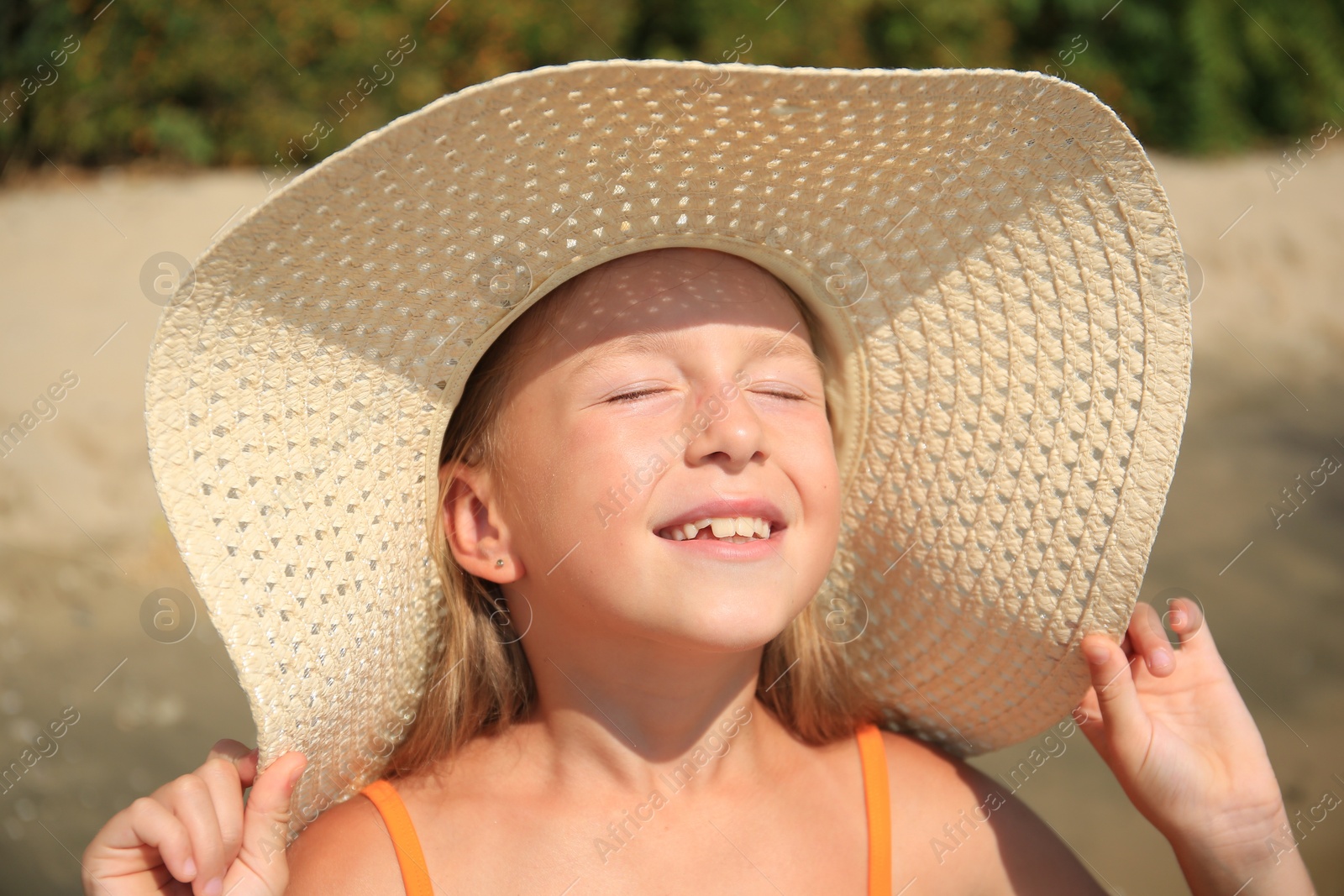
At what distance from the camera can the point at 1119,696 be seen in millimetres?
1618

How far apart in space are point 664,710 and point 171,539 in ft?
11.4

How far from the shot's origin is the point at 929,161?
4.69 ft

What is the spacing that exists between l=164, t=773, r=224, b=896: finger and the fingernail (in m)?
1.24

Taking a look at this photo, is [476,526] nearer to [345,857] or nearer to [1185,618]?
[345,857]

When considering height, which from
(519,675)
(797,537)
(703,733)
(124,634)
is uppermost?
(797,537)

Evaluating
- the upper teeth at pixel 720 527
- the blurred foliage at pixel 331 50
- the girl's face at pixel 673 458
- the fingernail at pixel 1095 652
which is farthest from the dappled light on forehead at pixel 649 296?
the blurred foliage at pixel 331 50

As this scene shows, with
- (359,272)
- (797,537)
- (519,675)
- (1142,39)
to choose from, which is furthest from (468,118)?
(1142,39)

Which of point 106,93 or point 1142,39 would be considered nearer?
point 106,93

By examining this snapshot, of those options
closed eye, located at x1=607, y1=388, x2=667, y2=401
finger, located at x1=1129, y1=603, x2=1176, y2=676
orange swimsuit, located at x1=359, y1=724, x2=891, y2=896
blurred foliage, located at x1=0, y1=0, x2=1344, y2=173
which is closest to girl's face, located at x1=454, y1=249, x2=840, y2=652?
closed eye, located at x1=607, y1=388, x2=667, y2=401

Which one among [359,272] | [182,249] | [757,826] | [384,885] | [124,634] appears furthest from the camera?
[182,249]

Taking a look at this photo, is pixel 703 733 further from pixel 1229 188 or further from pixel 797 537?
pixel 1229 188

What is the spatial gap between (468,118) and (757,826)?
1176 mm

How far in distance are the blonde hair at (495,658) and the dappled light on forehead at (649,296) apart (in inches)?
1.5

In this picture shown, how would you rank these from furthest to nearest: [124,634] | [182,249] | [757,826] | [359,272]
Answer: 1. [182,249]
2. [124,634]
3. [757,826]
4. [359,272]
